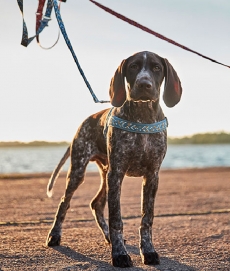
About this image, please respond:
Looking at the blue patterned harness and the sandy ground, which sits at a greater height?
the blue patterned harness

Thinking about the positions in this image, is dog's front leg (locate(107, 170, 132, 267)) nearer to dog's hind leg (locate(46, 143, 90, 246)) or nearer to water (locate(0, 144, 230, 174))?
dog's hind leg (locate(46, 143, 90, 246))

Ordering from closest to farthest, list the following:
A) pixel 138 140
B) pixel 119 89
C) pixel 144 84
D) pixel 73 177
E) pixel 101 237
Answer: pixel 144 84
pixel 138 140
pixel 119 89
pixel 73 177
pixel 101 237

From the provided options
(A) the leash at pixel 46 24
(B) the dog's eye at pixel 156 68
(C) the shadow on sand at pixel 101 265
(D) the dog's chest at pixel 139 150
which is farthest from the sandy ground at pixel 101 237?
(B) the dog's eye at pixel 156 68

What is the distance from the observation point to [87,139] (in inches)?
272

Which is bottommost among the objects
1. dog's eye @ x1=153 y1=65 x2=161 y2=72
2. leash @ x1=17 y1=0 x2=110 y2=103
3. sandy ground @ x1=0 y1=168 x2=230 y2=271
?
sandy ground @ x1=0 y1=168 x2=230 y2=271

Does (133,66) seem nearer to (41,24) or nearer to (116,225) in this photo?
(41,24)

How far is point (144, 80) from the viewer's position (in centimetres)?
516

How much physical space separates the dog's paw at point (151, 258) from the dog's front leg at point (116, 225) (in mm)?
234

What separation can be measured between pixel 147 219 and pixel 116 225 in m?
0.47

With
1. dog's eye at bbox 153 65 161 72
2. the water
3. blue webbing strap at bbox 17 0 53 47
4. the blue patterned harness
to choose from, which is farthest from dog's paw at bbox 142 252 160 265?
the water

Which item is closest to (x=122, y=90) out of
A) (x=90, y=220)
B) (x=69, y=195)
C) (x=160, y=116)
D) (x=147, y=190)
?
(x=160, y=116)

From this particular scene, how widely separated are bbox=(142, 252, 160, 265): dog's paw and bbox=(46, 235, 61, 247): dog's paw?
151cm

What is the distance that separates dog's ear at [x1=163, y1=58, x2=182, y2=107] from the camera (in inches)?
222

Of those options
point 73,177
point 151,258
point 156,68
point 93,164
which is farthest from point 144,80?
point 93,164
